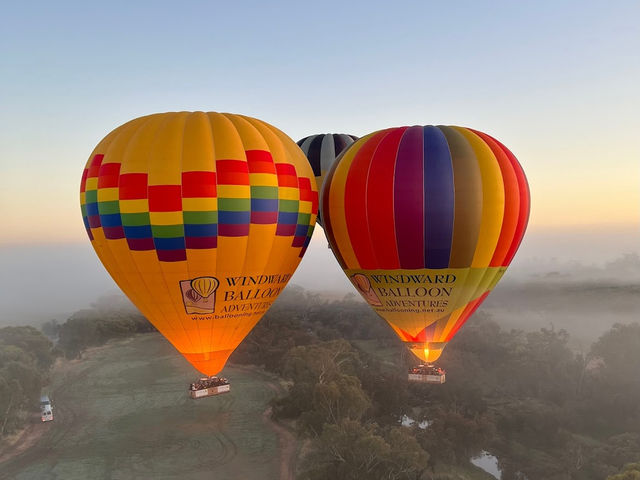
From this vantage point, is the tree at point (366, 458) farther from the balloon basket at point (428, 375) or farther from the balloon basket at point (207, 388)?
the balloon basket at point (207, 388)

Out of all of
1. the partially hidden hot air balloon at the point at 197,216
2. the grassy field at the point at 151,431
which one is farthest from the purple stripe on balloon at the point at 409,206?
the grassy field at the point at 151,431

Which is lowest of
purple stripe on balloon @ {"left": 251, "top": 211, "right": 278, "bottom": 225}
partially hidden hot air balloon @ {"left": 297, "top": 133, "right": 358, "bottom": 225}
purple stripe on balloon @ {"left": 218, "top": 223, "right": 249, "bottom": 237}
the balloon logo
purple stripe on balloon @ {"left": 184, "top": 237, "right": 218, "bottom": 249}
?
the balloon logo

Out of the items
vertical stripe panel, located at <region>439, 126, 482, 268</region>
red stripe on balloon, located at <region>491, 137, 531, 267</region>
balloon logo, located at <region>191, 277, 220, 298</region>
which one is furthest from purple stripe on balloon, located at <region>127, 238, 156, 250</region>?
red stripe on balloon, located at <region>491, 137, 531, 267</region>

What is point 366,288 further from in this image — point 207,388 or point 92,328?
point 92,328

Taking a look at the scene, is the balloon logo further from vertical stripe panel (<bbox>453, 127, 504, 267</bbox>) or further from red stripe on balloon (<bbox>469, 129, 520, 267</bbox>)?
red stripe on balloon (<bbox>469, 129, 520, 267</bbox>)

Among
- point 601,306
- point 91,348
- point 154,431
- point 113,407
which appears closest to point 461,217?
point 154,431

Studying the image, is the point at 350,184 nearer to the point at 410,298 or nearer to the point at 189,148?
the point at 410,298
